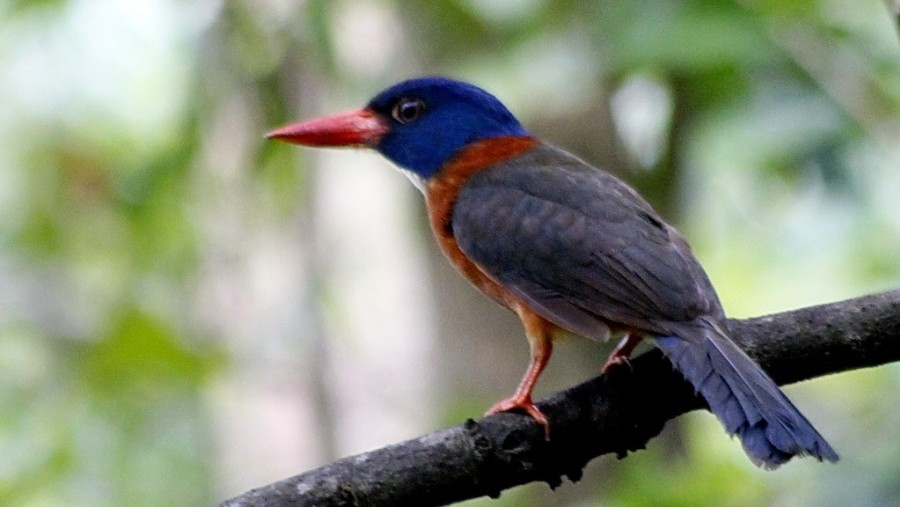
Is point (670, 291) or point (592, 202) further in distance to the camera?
point (592, 202)

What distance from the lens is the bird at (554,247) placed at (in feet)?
8.11

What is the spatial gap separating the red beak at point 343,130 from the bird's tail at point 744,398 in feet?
4.36

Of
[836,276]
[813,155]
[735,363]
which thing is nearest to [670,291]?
[735,363]

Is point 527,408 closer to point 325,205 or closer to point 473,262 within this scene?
point 473,262

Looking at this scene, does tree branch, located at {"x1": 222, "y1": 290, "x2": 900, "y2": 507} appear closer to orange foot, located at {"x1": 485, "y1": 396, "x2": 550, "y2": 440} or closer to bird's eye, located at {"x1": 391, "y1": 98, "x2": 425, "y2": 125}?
orange foot, located at {"x1": 485, "y1": 396, "x2": 550, "y2": 440}

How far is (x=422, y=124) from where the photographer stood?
3.73 meters

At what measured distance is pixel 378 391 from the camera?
6031 millimetres

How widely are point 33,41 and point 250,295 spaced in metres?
1.43

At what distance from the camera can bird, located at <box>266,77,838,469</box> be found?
247cm

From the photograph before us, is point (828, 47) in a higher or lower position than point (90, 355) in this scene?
higher

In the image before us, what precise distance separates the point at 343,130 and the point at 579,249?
1.01 metres

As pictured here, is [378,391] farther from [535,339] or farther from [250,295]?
[535,339]

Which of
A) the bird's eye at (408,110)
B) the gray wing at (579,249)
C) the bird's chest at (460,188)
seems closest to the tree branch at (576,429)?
the gray wing at (579,249)

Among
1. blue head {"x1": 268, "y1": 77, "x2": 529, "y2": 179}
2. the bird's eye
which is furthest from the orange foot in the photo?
the bird's eye
